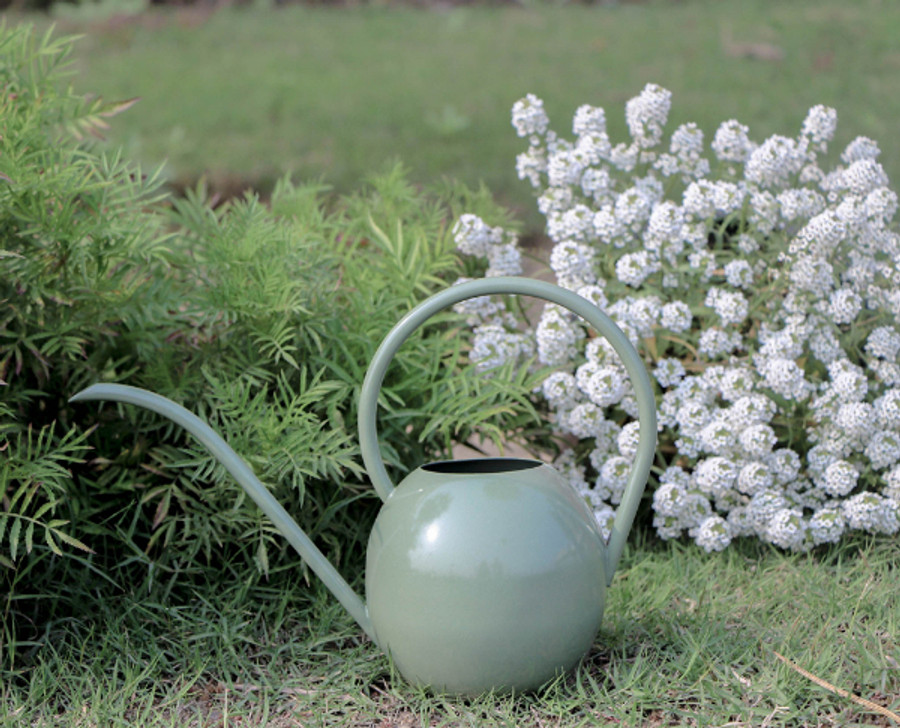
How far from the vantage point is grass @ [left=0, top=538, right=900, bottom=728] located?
1.54 m

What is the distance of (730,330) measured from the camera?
224 centimetres

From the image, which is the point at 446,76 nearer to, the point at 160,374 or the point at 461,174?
the point at 461,174

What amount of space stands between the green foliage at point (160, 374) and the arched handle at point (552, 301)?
29cm

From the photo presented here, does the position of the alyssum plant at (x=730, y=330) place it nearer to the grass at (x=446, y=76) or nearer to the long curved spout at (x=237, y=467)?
the long curved spout at (x=237, y=467)

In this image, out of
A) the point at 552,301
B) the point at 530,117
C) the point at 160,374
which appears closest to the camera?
the point at 552,301

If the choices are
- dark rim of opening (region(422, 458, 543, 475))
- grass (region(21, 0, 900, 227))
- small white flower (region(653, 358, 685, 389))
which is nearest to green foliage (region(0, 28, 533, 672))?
dark rim of opening (region(422, 458, 543, 475))

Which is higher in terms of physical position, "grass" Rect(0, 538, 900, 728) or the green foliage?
the green foliage

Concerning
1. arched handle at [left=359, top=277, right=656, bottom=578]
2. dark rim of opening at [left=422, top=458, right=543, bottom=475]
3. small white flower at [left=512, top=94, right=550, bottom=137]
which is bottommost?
dark rim of opening at [left=422, top=458, right=543, bottom=475]

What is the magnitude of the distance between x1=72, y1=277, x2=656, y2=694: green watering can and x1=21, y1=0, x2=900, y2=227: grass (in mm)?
4282

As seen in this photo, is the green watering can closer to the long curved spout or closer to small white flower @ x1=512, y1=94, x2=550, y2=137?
the long curved spout

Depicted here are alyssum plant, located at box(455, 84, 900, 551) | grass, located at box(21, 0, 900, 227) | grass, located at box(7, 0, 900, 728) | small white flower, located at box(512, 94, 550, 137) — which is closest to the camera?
grass, located at box(7, 0, 900, 728)

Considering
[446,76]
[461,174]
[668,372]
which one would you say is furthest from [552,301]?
[446,76]

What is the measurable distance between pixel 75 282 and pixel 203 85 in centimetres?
660

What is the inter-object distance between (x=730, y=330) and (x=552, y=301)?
3.05 ft
